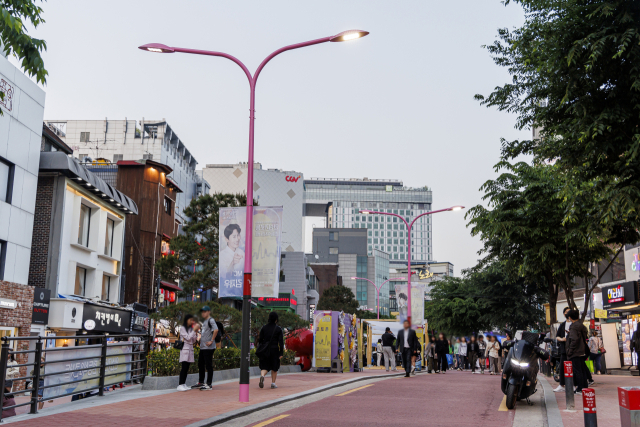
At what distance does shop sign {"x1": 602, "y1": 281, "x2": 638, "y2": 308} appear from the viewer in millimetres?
29297

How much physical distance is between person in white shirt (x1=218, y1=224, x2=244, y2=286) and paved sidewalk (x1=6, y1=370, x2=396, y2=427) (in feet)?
7.85

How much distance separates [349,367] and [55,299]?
1461cm

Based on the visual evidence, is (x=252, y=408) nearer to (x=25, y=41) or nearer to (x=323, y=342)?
(x=25, y=41)

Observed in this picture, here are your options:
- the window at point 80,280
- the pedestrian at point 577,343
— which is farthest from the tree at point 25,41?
the window at point 80,280

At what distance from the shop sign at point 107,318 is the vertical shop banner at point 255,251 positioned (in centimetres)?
2144

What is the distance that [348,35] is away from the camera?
1273cm

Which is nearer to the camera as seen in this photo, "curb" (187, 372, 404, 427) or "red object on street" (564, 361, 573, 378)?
"curb" (187, 372, 404, 427)

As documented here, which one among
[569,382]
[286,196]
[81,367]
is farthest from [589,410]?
[286,196]

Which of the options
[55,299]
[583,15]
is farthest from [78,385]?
[55,299]

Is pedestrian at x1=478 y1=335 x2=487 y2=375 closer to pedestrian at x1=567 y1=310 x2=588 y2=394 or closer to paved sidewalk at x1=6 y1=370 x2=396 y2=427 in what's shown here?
pedestrian at x1=567 y1=310 x2=588 y2=394

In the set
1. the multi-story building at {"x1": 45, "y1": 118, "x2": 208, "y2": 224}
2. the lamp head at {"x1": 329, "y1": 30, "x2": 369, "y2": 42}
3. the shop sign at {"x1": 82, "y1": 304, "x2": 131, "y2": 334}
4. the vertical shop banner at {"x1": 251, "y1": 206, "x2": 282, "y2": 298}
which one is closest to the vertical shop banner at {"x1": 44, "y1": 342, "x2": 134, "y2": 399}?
the vertical shop banner at {"x1": 251, "y1": 206, "x2": 282, "y2": 298}

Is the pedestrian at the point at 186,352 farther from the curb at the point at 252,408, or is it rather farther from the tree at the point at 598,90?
the tree at the point at 598,90

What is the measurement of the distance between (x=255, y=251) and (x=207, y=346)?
2.45 metres

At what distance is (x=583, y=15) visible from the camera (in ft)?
34.9
